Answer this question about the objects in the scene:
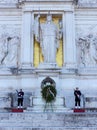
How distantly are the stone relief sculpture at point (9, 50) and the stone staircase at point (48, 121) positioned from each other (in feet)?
21.1

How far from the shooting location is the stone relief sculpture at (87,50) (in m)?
21.1

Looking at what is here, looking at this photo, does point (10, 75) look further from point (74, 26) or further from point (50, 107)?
point (74, 26)

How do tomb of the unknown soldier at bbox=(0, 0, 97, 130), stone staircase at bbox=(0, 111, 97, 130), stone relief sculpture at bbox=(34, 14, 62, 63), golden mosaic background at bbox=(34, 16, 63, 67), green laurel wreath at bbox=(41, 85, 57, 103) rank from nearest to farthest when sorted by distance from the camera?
1. stone staircase at bbox=(0, 111, 97, 130)
2. green laurel wreath at bbox=(41, 85, 57, 103)
3. tomb of the unknown soldier at bbox=(0, 0, 97, 130)
4. stone relief sculpture at bbox=(34, 14, 62, 63)
5. golden mosaic background at bbox=(34, 16, 63, 67)

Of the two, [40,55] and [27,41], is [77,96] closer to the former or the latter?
[40,55]

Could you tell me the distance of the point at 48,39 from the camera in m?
20.7

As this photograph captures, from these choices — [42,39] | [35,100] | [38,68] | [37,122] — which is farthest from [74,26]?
[37,122]

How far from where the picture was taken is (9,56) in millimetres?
21188

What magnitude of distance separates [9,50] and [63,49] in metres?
3.20

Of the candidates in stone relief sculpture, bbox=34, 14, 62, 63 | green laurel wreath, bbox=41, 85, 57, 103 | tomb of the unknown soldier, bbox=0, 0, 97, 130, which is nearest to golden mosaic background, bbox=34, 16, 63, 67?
tomb of the unknown soldier, bbox=0, 0, 97, 130

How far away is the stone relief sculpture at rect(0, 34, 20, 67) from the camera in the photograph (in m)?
21.1

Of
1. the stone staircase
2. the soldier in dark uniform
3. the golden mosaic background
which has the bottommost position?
the stone staircase

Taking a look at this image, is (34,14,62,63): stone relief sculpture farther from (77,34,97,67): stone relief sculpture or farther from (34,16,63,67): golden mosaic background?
(77,34,97,67): stone relief sculpture

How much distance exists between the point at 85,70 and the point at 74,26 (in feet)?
9.01

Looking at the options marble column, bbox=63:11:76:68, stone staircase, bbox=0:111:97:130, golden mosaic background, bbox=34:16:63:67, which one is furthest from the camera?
golden mosaic background, bbox=34:16:63:67
